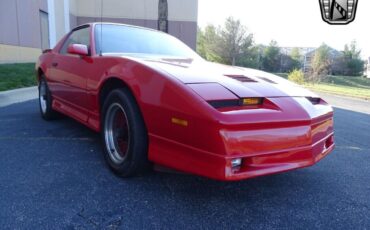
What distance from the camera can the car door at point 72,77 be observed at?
3035 millimetres

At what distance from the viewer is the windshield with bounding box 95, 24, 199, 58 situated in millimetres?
3012

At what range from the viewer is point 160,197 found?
2207 mm

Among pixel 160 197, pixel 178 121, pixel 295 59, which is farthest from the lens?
pixel 295 59

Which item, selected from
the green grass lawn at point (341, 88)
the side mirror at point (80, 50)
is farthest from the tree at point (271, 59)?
the side mirror at point (80, 50)

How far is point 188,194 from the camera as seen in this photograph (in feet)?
7.46

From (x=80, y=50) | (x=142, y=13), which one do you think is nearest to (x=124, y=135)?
(x=80, y=50)

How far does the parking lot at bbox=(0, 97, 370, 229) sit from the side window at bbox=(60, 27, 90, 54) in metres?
1.16

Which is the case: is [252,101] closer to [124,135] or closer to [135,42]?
[124,135]

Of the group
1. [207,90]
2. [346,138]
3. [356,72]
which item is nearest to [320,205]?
[207,90]

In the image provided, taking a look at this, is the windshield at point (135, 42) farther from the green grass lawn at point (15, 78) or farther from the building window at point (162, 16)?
the building window at point (162, 16)

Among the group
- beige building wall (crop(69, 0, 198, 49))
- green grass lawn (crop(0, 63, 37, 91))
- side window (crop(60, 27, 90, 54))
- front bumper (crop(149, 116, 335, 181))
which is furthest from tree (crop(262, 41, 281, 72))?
front bumper (crop(149, 116, 335, 181))

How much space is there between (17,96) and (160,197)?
17.6ft

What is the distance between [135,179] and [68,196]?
0.52 metres

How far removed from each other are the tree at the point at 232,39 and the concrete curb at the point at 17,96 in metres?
37.3
